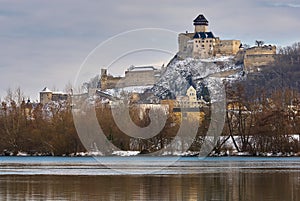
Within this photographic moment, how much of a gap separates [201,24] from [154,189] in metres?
136

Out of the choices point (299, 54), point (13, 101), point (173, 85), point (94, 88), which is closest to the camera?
point (13, 101)

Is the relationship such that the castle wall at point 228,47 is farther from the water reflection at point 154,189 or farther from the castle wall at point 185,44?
the water reflection at point 154,189

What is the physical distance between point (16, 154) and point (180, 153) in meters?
16.3

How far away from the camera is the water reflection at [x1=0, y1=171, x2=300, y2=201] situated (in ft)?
71.8

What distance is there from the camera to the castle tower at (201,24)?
156762 mm

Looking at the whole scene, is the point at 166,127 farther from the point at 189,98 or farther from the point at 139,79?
the point at 139,79

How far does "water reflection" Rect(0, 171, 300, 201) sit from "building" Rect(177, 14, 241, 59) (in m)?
120

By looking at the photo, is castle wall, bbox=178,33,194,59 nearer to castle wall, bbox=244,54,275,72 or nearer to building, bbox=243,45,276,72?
building, bbox=243,45,276,72

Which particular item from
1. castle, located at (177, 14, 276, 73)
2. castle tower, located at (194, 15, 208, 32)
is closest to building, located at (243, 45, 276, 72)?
castle, located at (177, 14, 276, 73)

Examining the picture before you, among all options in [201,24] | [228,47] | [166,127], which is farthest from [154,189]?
[201,24]

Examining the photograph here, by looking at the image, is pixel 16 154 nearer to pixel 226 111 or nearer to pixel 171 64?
pixel 226 111

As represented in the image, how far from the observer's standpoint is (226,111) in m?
71.1

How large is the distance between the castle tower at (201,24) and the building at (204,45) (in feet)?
7.29

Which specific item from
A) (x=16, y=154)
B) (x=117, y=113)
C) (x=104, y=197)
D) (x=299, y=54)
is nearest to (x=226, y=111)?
(x=117, y=113)
